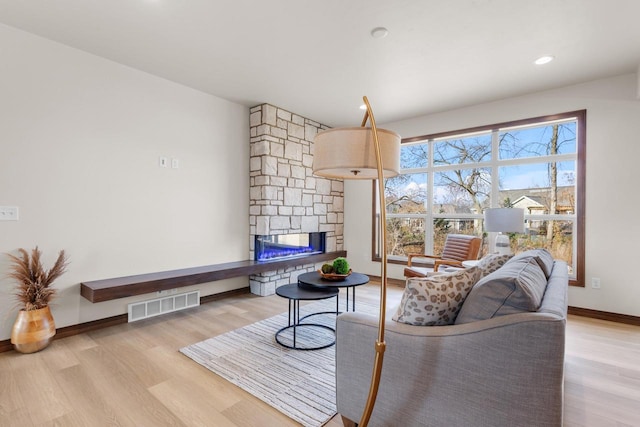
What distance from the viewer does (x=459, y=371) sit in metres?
1.21

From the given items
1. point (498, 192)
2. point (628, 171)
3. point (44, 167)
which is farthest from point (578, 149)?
point (44, 167)

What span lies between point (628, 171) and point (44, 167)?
5653mm

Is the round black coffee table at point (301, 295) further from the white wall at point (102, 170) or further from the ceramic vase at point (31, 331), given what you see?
the ceramic vase at point (31, 331)

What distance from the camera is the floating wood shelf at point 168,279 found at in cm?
270

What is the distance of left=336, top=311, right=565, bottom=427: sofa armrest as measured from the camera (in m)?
1.07

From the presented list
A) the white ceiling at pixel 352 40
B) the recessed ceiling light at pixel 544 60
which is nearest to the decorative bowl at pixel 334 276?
the white ceiling at pixel 352 40

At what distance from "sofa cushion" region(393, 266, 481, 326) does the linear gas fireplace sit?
122 inches

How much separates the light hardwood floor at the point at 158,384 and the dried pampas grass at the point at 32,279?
403mm

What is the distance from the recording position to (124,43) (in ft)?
8.87

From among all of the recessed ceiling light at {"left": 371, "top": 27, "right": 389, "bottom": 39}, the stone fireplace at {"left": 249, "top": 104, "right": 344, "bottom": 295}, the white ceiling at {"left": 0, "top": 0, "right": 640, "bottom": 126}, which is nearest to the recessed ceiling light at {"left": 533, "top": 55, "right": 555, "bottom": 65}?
the white ceiling at {"left": 0, "top": 0, "right": 640, "bottom": 126}

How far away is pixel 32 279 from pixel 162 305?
117 cm

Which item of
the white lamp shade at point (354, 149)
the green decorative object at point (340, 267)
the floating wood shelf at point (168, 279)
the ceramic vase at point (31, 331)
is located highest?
the white lamp shade at point (354, 149)

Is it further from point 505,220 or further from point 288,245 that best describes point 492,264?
point 288,245

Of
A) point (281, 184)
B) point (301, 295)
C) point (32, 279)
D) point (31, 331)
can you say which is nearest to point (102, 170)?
point (32, 279)
